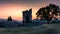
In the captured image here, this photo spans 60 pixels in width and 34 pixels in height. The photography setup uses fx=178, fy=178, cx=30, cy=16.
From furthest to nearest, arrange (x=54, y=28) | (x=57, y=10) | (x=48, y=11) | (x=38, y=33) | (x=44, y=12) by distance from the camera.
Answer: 1. (x=57, y=10)
2. (x=44, y=12)
3. (x=48, y=11)
4. (x=54, y=28)
5. (x=38, y=33)

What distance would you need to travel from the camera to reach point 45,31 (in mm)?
8070

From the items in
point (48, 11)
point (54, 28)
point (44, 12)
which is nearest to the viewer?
point (54, 28)

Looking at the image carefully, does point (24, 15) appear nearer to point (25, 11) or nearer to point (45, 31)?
point (25, 11)

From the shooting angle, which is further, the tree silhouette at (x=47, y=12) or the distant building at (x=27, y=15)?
the tree silhouette at (x=47, y=12)

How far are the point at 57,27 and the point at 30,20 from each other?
4.13 metres

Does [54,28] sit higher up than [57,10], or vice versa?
[57,10]

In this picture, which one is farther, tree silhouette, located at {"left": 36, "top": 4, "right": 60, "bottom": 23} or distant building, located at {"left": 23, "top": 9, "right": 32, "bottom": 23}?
tree silhouette, located at {"left": 36, "top": 4, "right": 60, "bottom": 23}

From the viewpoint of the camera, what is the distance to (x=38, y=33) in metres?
7.64

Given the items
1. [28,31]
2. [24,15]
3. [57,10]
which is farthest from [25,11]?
[57,10]

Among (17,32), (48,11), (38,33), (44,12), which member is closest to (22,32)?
(17,32)

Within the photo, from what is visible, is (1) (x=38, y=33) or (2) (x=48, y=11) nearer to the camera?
(1) (x=38, y=33)

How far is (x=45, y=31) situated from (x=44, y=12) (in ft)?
33.3

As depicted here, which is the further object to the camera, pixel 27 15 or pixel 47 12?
pixel 47 12

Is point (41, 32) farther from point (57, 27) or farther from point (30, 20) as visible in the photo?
point (30, 20)
